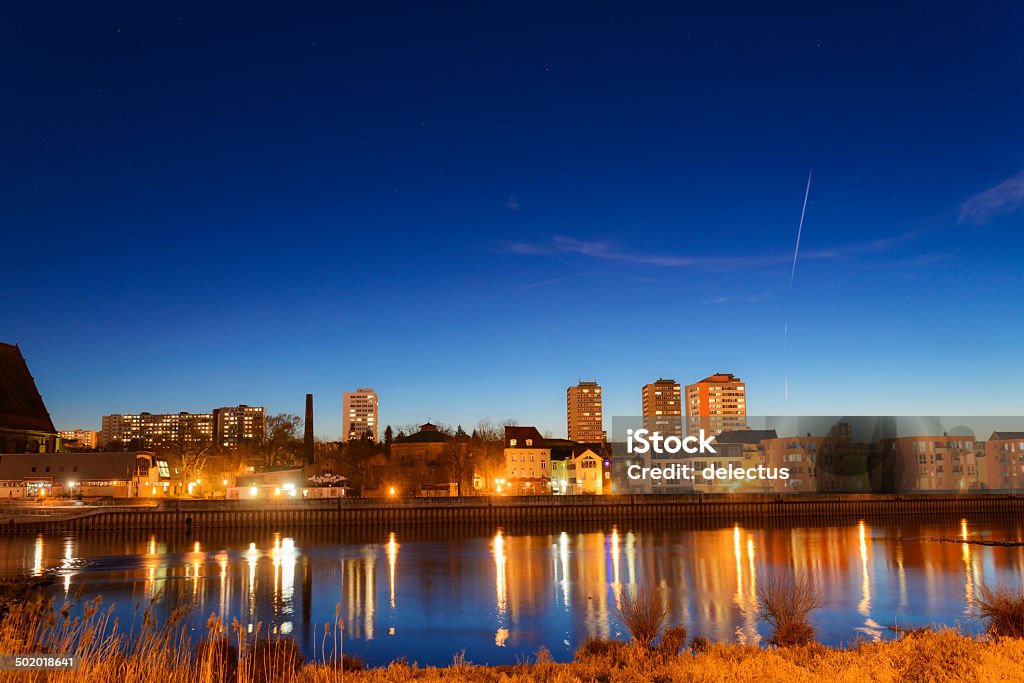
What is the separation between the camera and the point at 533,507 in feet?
277

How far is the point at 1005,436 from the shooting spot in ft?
412

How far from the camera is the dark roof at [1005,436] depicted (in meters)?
124

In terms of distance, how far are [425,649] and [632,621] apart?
30.4ft

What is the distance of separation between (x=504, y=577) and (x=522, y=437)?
7203cm

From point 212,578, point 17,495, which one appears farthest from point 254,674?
point 17,495

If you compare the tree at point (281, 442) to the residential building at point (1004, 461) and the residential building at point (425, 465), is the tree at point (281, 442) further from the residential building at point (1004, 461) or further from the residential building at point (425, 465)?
the residential building at point (1004, 461)

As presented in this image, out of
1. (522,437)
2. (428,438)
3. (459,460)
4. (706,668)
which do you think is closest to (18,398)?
(428,438)

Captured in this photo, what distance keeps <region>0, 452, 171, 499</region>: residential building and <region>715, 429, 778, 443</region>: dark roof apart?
278 ft

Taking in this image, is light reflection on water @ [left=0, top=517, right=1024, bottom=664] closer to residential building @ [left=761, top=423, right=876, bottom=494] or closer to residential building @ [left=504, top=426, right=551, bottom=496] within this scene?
residential building @ [left=504, top=426, right=551, bottom=496]

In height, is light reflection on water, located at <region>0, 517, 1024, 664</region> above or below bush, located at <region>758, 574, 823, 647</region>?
below

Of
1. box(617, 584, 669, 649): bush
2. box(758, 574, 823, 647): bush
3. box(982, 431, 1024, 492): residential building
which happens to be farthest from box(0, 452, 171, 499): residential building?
box(982, 431, 1024, 492): residential building

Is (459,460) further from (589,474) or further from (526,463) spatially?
(589,474)

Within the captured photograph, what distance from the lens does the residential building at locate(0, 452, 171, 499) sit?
3644 inches

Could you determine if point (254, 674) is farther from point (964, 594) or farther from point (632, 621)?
point (964, 594)
